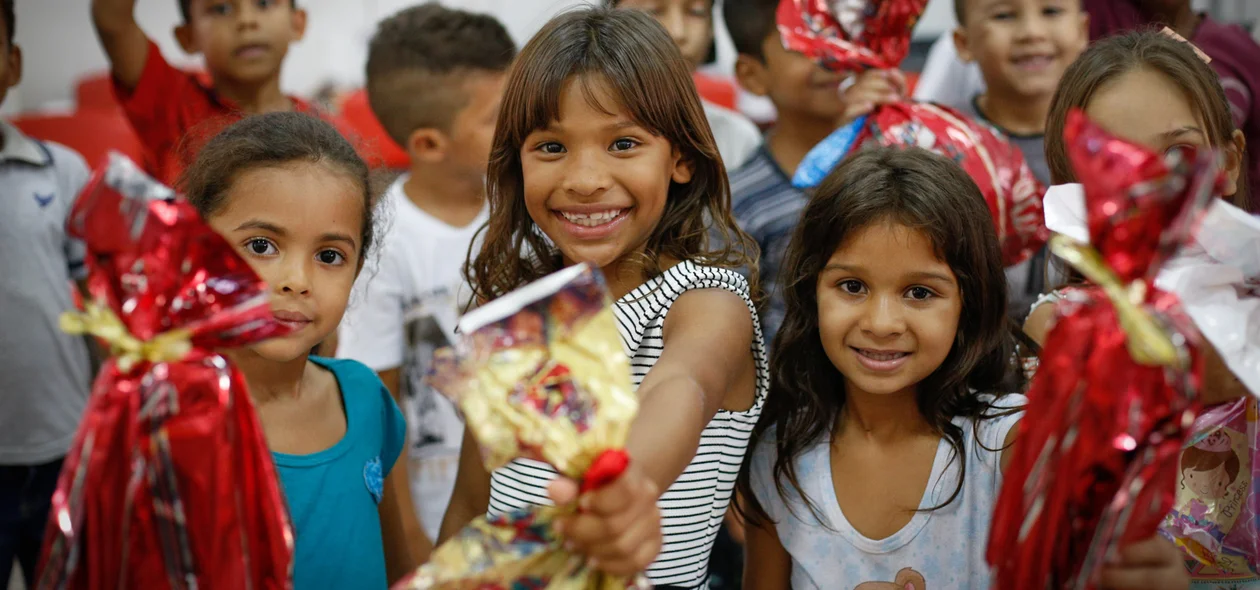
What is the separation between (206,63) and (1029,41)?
1.68 meters

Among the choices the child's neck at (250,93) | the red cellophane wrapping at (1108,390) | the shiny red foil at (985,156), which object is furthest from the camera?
the child's neck at (250,93)

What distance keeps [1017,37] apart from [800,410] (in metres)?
1.00

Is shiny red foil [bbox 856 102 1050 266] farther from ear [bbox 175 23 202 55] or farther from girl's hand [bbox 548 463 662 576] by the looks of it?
ear [bbox 175 23 202 55]

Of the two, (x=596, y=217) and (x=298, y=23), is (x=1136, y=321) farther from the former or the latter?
(x=298, y=23)

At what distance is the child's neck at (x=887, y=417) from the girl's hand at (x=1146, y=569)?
452 mm

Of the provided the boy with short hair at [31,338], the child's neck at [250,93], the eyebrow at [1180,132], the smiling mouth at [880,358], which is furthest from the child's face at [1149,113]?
the boy with short hair at [31,338]

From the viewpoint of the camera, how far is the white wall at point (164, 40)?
6.98 metres

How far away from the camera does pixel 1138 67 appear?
146 cm

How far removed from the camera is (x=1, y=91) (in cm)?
199

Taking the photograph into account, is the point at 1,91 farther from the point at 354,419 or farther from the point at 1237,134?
the point at 1237,134

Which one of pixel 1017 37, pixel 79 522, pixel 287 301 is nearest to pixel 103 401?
pixel 79 522

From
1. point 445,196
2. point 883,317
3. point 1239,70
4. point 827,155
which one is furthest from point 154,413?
point 1239,70

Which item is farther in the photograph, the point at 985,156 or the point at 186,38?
the point at 186,38

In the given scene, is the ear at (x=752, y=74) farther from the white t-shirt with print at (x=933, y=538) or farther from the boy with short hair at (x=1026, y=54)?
the white t-shirt with print at (x=933, y=538)
